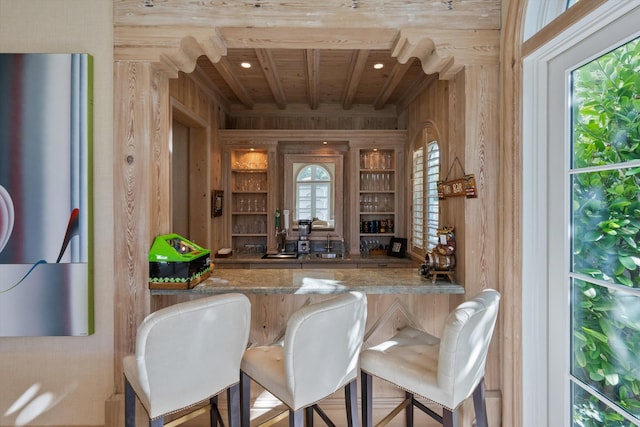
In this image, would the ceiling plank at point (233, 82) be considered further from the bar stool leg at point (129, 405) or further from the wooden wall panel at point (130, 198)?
the bar stool leg at point (129, 405)

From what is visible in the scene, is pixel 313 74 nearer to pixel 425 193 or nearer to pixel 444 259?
pixel 425 193

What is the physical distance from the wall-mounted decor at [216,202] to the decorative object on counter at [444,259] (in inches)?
104

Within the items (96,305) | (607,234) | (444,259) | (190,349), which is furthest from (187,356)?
(607,234)

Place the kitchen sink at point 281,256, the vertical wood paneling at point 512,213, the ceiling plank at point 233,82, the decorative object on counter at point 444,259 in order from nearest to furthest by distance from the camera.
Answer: the vertical wood paneling at point 512,213, the decorative object on counter at point 444,259, the ceiling plank at point 233,82, the kitchen sink at point 281,256

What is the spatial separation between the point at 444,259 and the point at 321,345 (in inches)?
40.2

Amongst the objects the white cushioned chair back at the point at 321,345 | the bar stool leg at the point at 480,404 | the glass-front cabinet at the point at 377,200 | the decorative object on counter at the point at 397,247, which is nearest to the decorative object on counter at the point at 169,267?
the white cushioned chair back at the point at 321,345

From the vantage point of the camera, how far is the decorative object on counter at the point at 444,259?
6.73 feet

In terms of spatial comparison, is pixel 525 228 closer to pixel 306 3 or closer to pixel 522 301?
pixel 522 301

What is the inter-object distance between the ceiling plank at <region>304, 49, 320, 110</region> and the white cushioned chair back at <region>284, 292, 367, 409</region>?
2300 mm

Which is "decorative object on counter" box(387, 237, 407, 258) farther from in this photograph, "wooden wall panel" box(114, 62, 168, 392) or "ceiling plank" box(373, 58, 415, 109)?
"wooden wall panel" box(114, 62, 168, 392)

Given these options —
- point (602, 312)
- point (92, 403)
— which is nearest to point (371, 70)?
point (602, 312)

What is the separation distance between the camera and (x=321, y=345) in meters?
1.40

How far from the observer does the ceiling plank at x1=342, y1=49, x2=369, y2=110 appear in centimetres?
299

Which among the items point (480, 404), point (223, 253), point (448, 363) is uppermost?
point (223, 253)
